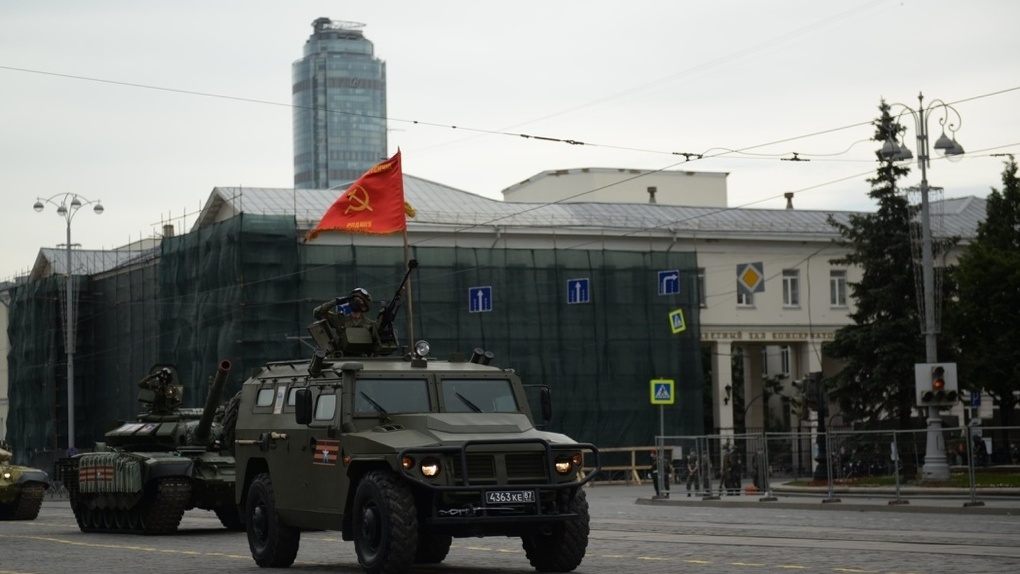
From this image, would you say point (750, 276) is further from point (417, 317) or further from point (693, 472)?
point (693, 472)

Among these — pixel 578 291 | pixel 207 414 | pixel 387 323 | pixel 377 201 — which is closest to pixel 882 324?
pixel 578 291

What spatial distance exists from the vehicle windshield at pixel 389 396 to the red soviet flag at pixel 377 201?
14.6m

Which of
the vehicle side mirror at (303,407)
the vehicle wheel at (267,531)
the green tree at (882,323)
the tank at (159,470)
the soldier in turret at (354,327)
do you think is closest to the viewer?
the vehicle side mirror at (303,407)

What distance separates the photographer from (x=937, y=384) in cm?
3584

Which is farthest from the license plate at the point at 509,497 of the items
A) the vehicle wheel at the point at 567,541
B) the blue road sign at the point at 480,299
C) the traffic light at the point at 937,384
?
the blue road sign at the point at 480,299

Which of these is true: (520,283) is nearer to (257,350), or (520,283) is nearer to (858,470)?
(257,350)

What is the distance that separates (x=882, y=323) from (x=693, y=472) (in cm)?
1395

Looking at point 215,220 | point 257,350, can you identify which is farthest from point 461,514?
point 215,220

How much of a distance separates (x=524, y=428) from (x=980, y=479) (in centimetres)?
1676

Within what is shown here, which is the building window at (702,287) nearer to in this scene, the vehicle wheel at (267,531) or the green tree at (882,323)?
the green tree at (882,323)

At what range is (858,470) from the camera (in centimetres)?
3428

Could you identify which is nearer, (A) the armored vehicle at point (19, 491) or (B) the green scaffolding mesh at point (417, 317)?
(A) the armored vehicle at point (19, 491)

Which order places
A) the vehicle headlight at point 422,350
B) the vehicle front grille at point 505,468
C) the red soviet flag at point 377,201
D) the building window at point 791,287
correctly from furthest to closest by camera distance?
the building window at point 791,287
the red soviet flag at point 377,201
the vehicle headlight at point 422,350
the vehicle front grille at point 505,468

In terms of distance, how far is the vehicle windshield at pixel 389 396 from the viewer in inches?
667
